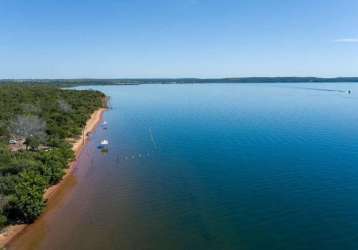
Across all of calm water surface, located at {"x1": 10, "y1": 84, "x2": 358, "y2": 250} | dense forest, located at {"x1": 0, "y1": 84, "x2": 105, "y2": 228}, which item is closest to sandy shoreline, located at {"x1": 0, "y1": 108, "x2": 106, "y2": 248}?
dense forest, located at {"x1": 0, "y1": 84, "x2": 105, "y2": 228}

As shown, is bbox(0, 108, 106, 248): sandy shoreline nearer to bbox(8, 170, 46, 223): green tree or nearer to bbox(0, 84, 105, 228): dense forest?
bbox(0, 84, 105, 228): dense forest

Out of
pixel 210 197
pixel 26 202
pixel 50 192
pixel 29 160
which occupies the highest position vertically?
pixel 29 160

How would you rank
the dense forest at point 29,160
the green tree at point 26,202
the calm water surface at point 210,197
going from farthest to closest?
the dense forest at point 29,160 < the green tree at point 26,202 < the calm water surface at point 210,197

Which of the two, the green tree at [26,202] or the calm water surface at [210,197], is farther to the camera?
the green tree at [26,202]

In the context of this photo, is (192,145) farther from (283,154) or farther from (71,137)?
(71,137)

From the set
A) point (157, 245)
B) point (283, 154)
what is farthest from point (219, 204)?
point (283, 154)

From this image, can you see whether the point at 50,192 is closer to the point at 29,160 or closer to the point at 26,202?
the point at 29,160

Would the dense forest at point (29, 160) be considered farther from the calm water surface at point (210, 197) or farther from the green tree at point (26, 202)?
the calm water surface at point (210, 197)

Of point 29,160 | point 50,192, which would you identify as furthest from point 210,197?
point 29,160

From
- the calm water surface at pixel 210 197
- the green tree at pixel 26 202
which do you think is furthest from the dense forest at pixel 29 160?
the calm water surface at pixel 210 197

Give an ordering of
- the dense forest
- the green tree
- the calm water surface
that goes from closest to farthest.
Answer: the calm water surface → the green tree → the dense forest

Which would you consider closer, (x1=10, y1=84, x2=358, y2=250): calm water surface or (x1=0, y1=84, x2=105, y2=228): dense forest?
(x1=10, y1=84, x2=358, y2=250): calm water surface
